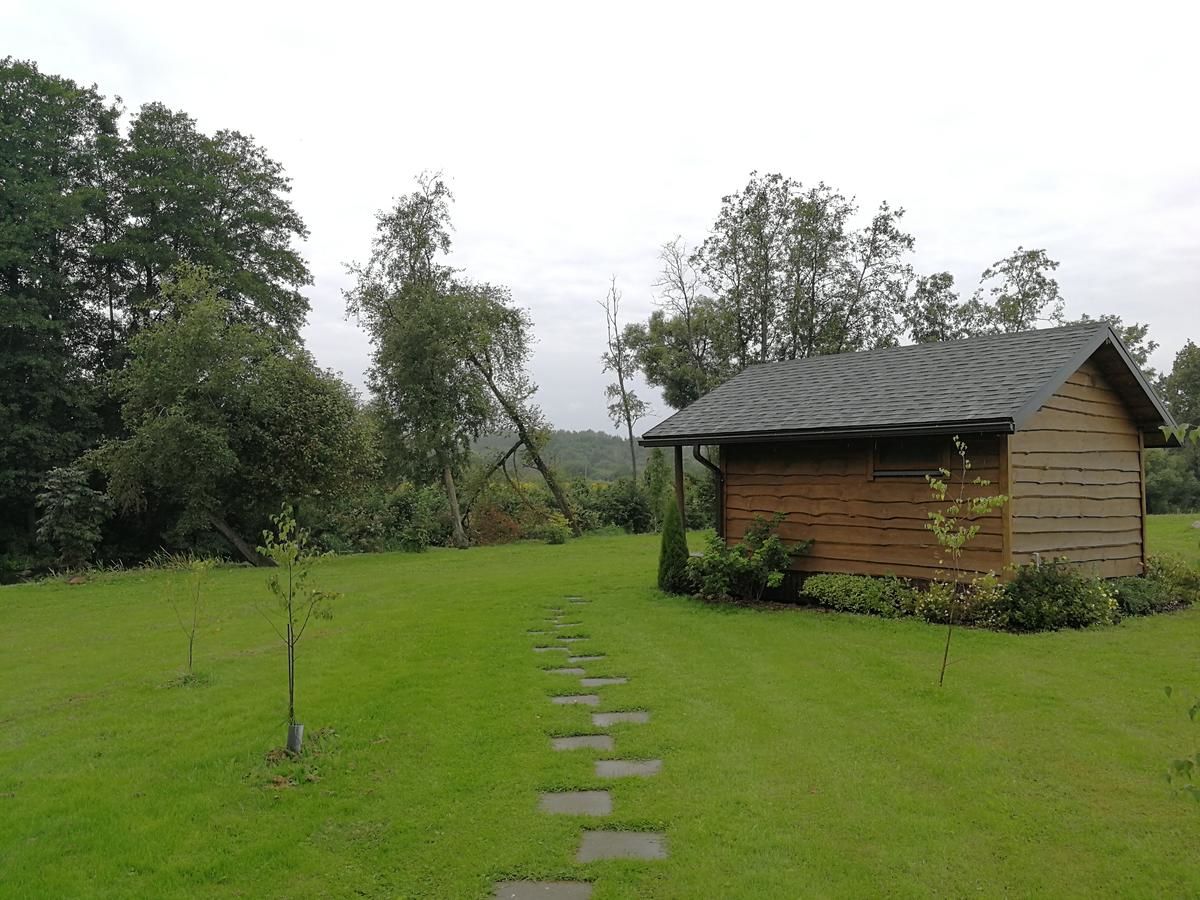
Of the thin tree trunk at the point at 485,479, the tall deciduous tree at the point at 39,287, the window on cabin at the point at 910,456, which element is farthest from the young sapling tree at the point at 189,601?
the thin tree trunk at the point at 485,479

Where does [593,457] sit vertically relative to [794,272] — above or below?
below

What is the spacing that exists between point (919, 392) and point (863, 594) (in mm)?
2943

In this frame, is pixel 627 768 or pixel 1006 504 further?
pixel 1006 504

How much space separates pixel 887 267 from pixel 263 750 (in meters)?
29.1

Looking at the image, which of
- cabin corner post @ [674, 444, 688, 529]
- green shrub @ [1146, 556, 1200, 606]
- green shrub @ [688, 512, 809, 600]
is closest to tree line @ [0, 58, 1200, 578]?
cabin corner post @ [674, 444, 688, 529]

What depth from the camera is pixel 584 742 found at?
521 centimetres

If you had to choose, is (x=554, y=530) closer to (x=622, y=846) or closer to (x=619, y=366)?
(x=619, y=366)

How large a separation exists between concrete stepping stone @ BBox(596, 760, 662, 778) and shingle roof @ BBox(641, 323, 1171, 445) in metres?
6.35

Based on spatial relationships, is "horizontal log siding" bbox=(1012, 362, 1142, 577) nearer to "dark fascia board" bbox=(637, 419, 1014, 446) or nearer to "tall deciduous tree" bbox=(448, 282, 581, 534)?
"dark fascia board" bbox=(637, 419, 1014, 446)

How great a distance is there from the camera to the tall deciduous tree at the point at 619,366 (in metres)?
33.9

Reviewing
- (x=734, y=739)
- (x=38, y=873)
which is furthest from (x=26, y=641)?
(x=734, y=739)

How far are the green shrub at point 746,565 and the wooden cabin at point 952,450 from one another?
0.46m

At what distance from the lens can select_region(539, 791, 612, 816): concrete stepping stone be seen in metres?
4.03

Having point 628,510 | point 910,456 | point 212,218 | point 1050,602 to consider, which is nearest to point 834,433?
point 910,456
